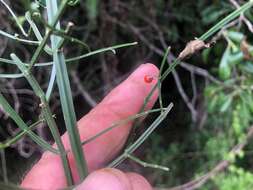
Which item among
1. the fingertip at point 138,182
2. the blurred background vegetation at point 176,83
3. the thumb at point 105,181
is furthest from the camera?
the blurred background vegetation at point 176,83

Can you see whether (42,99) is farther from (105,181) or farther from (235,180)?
(235,180)

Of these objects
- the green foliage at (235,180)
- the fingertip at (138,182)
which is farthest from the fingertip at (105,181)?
the green foliage at (235,180)

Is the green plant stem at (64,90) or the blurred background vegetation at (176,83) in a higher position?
the green plant stem at (64,90)

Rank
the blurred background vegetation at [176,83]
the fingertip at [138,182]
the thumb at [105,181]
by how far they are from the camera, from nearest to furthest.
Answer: the thumb at [105,181] < the fingertip at [138,182] < the blurred background vegetation at [176,83]

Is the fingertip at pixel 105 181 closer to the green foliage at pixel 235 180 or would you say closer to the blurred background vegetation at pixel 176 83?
the blurred background vegetation at pixel 176 83

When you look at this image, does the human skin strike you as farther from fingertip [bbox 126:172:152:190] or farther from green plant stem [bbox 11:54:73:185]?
green plant stem [bbox 11:54:73:185]

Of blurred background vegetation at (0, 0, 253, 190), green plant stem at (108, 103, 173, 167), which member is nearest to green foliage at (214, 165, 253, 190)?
blurred background vegetation at (0, 0, 253, 190)

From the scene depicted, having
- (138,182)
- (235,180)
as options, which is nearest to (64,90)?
(138,182)
